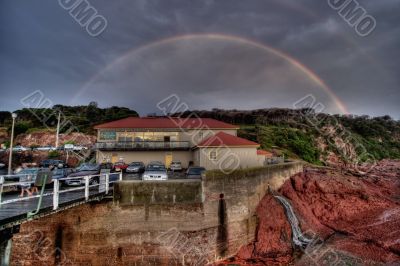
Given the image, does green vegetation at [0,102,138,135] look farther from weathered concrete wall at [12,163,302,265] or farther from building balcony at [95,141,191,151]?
weathered concrete wall at [12,163,302,265]

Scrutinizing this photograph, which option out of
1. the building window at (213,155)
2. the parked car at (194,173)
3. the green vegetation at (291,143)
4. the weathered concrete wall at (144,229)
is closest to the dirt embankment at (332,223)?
the weathered concrete wall at (144,229)

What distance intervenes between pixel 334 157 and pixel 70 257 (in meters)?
51.8

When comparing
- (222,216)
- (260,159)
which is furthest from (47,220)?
(260,159)

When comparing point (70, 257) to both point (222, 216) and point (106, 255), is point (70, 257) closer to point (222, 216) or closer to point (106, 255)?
point (106, 255)

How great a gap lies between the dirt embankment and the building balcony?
17.2 m

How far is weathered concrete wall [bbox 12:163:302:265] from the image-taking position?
14219mm

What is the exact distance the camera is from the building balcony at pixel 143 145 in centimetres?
3512

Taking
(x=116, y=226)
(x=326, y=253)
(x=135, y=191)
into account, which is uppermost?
(x=135, y=191)

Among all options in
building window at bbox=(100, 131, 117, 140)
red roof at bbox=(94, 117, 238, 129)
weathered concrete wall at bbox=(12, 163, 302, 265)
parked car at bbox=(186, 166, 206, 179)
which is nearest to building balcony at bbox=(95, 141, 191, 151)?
building window at bbox=(100, 131, 117, 140)

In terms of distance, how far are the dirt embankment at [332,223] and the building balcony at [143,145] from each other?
1717 cm

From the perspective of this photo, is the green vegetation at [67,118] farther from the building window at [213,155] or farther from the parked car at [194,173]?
the parked car at [194,173]

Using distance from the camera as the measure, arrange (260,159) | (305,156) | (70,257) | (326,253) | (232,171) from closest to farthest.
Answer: (70,257), (326,253), (232,171), (260,159), (305,156)

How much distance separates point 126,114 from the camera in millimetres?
77688

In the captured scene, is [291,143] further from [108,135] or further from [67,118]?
[67,118]
